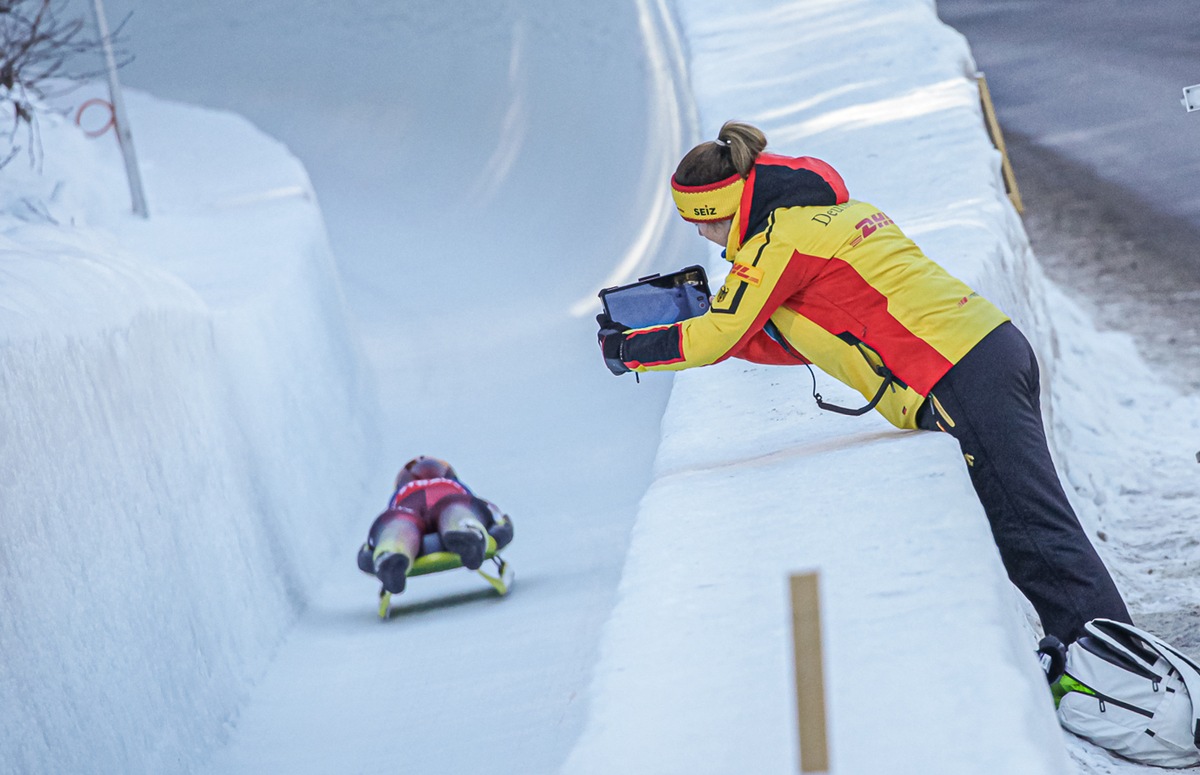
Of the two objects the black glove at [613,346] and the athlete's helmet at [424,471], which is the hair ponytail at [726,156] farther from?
the athlete's helmet at [424,471]

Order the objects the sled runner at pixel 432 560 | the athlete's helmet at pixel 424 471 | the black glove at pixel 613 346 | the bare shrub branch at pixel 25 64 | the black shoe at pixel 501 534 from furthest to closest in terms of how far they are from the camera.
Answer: the bare shrub branch at pixel 25 64, the athlete's helmet at pixel 424 471, the black shoe at pixel 501 534, the sled runner at pixel 432 560, the black glove at pixel 613 346

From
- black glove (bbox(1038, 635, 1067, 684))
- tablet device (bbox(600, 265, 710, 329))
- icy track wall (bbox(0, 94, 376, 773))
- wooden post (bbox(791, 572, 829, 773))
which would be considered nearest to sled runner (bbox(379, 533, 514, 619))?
icy track wall (bbox(0, 94, 376, 773))

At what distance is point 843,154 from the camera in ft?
16.9

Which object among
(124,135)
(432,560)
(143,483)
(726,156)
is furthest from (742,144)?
(124,135)

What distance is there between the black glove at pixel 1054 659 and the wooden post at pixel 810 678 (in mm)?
1241

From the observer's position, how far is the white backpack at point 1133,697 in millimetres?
1979

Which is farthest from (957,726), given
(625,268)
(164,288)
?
(625,268)

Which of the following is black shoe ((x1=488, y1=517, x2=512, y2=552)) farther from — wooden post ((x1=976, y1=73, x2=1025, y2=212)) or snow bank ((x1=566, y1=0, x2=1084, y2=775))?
wooden post ((x1=976, y1=73, x2=1025, y2=212))

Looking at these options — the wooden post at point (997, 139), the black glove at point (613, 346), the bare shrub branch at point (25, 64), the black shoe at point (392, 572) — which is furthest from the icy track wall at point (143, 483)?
the wooden post at point (997, 139)

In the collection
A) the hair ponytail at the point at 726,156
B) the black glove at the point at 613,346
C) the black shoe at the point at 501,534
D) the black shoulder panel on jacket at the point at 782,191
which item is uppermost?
the hair ponytail at the point at 726,156

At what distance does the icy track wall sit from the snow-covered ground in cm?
1

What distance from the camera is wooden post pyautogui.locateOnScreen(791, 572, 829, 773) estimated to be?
0.97 metres

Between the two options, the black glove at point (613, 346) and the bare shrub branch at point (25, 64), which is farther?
the bare shrub branch at point (25, 64)

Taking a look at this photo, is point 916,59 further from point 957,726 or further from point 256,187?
point 957,726
